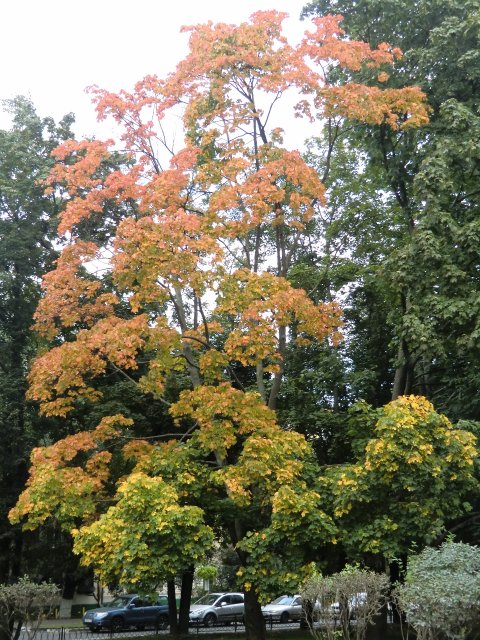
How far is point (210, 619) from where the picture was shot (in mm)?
28344

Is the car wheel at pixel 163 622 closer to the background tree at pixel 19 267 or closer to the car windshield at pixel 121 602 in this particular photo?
the car windshield at pixel 121 602

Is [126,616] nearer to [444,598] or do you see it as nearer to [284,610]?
[284,610]

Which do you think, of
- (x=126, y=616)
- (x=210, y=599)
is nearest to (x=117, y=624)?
(x=126, y=616)

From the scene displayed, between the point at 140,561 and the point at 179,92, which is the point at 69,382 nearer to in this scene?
the point at 140,561

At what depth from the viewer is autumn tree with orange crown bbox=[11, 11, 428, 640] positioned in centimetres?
1186

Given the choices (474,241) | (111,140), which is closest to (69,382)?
(111,140)

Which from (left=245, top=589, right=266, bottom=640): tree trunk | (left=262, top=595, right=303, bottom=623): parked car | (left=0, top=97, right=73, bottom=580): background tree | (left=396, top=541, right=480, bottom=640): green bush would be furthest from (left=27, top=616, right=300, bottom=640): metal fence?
(left=396, top=541, right=480, bottom=640): green bush

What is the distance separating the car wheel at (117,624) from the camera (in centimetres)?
2569

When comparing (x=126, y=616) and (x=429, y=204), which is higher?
(x=429, y=204)

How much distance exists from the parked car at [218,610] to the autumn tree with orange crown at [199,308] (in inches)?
590

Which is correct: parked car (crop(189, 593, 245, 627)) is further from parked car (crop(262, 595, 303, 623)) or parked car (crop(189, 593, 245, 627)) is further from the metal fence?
parked car (crop(262, 595, 303, 623))

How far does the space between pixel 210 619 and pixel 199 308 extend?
17.4 meters

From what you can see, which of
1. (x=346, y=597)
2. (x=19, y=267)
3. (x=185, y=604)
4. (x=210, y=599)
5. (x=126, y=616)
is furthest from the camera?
(x=210, y=599)

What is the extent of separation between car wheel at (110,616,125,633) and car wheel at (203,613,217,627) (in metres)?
3.47
